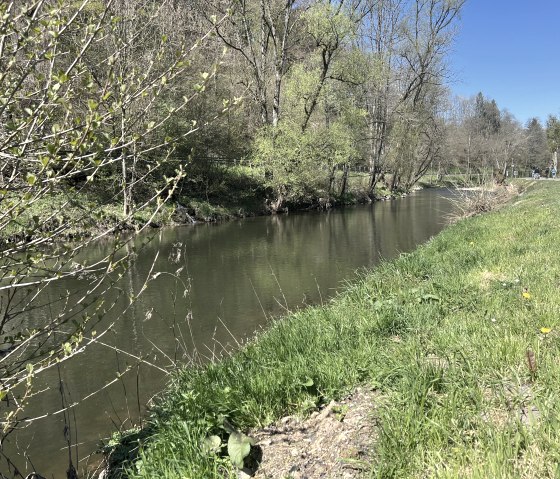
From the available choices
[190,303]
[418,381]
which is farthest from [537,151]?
[418,381]

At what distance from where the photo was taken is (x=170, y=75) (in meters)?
2.72

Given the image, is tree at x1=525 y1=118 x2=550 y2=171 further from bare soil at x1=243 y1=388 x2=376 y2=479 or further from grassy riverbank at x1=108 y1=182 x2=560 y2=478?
bare soil at x1=243 y1=388 x2=376 y2=479

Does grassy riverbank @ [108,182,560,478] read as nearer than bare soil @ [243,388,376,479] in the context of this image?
Yes

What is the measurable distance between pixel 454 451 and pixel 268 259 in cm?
1201

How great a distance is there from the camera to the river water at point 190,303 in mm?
5023

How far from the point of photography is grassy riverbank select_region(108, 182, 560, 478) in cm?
244

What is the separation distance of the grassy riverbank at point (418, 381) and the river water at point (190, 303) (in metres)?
0.80

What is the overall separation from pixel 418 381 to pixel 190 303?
701 centimetres

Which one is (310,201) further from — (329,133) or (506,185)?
(506,185)

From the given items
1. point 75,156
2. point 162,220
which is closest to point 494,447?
point 162,220

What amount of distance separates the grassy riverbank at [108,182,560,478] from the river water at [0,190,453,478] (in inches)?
31.6

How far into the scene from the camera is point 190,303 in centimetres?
948

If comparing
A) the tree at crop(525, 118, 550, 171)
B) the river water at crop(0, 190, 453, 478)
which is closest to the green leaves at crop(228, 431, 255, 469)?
the river water at crop(0, 190, 453, 478)

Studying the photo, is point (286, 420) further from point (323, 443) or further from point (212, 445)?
point (212, 445)
